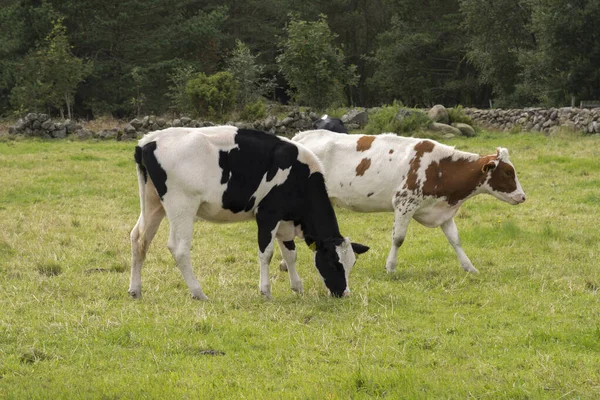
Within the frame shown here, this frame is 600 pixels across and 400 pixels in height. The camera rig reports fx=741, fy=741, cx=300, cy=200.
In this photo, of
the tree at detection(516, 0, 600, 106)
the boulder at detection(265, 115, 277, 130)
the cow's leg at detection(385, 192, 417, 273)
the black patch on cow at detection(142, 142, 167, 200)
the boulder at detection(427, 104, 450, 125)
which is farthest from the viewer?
the tree at detection(516, 0, 600, 106)

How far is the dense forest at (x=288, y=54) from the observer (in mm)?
32562

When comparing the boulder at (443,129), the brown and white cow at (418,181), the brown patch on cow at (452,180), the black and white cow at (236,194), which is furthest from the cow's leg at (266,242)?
the boulder at (443,129)

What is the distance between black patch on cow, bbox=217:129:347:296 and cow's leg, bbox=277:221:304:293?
14cm

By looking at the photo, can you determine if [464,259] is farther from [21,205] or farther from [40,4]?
[40,4]

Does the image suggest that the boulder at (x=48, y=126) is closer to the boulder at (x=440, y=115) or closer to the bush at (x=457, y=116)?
the boulder at (x=440, y=115)

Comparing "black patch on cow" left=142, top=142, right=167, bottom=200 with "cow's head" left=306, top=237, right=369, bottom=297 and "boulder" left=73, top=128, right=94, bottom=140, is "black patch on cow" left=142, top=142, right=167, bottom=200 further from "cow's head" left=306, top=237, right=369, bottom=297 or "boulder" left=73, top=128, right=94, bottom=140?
"boulder" left=73, top=128, right=94, bottom=140

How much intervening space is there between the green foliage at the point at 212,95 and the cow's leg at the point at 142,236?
837 inches

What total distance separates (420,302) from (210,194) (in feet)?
8.31

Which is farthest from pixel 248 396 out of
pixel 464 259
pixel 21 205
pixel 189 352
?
pixel 21 205

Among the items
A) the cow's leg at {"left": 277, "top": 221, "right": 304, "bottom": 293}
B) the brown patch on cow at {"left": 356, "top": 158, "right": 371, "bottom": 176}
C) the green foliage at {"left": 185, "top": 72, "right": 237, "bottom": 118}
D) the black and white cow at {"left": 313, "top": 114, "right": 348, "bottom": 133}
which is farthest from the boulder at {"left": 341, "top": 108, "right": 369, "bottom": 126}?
the cow's leg at {"left": 277, "top": 221, "right": 304, "bottom": 293}

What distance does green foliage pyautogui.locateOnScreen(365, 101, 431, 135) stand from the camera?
2620 centimetres

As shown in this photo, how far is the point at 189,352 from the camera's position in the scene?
6.08 metres

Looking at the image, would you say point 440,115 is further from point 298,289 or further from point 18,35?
point 18,35

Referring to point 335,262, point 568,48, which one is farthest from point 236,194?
point 568,48
